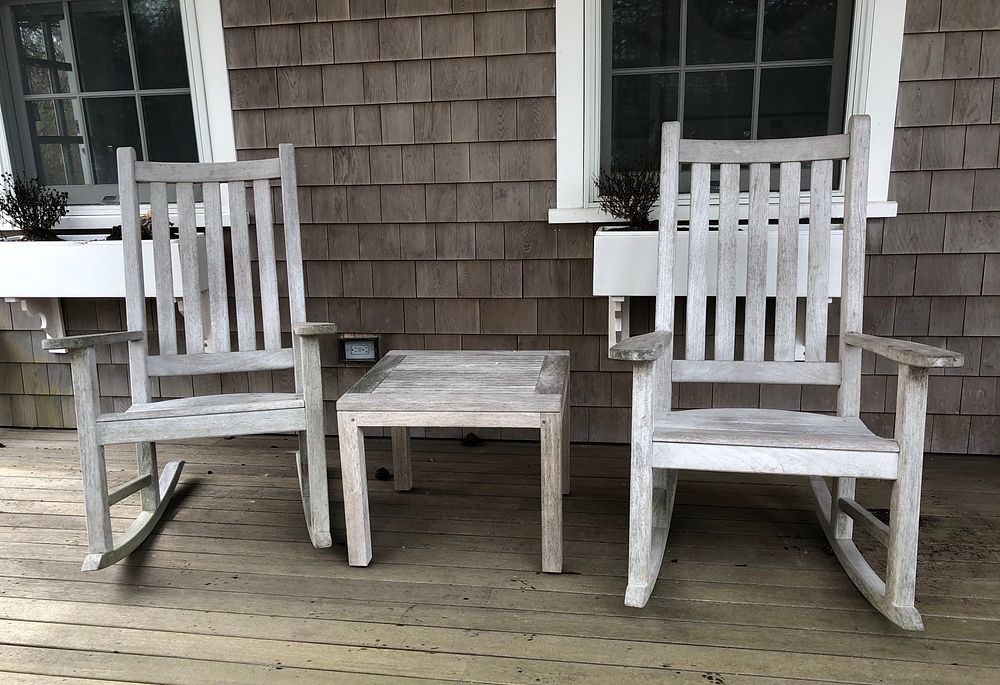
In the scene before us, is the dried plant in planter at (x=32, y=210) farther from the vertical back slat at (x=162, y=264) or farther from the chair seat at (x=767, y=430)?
the chair seat at (x=767, y=430)

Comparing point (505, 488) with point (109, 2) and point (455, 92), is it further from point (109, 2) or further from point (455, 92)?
point (109, 2)

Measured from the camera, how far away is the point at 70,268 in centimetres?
261

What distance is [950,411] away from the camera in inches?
105

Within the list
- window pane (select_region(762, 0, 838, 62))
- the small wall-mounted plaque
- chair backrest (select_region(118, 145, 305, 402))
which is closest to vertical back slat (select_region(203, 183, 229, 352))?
chair backrest (select_region(118, 145, 305, 402))

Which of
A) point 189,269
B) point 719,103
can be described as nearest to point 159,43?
point 189,269

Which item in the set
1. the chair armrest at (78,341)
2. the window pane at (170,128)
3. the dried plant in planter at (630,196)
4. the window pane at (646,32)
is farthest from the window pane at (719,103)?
the chair armrest at (78,341)

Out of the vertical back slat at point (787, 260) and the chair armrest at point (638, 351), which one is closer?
the chair armrest at point (638, 351)

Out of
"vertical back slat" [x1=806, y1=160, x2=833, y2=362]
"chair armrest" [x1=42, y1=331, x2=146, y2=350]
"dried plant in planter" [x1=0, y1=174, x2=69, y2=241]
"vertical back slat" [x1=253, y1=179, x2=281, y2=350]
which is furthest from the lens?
"dried plant in planter" [x1=0, y1=174, x2=69, y2=241]

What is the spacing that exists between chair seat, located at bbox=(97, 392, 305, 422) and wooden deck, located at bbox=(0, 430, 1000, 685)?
1.38 feet

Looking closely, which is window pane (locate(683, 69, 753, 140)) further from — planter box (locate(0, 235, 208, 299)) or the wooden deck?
planter box (locate(0, 235, 208, 299))

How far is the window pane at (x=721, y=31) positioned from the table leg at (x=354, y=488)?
180cm

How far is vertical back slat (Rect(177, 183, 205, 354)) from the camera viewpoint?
7.39 feet

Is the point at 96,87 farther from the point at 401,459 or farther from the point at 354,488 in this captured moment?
the point at 354,488

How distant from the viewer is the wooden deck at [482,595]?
1507mm
